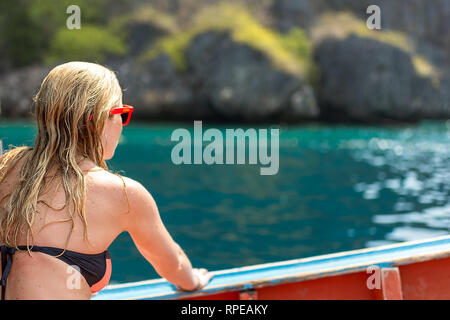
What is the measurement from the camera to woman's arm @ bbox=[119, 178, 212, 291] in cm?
181

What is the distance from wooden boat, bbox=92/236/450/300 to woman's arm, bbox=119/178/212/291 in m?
0.39

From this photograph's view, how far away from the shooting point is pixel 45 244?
5.41 ft

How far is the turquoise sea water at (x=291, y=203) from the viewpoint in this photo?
264 inches

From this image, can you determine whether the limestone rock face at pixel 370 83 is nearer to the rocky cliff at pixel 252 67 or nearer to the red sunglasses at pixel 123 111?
the rocky cliff at pixel 252 67

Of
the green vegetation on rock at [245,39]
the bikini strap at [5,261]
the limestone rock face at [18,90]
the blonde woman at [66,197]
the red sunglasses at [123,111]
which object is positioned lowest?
the bikini strap at [5,261]

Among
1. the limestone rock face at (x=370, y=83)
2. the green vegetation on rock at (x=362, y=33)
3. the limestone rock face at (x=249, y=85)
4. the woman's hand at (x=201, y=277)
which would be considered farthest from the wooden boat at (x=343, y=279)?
the green vegetation on rock at (x=362, y=33)

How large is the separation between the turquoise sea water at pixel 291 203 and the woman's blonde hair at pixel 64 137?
78 centimetres

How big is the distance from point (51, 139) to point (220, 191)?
29.9ft

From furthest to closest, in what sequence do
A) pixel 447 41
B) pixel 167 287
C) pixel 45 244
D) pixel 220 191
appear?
pixel 447 41
pixel 220 191
pixel 167 287
pixel 45 244

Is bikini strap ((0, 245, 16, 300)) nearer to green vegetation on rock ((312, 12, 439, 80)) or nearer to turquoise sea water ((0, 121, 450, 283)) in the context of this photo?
turquoise sea water ((0, 121, 450, 283))

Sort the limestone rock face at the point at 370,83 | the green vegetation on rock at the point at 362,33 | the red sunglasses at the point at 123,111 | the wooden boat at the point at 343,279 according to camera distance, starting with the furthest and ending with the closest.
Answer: the green vegetation on rock at the point at 362,33 → the limestone rock face at the point at 370,83 → the wooden boat at the point at 343,279 → the red sunglasses at the point at 123,111

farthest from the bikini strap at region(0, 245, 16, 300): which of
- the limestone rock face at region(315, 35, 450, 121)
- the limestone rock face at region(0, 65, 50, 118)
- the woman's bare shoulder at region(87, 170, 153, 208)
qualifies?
the limestone rock face at region(315, 35, 450, 121)

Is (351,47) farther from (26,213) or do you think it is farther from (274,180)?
(26,213)
